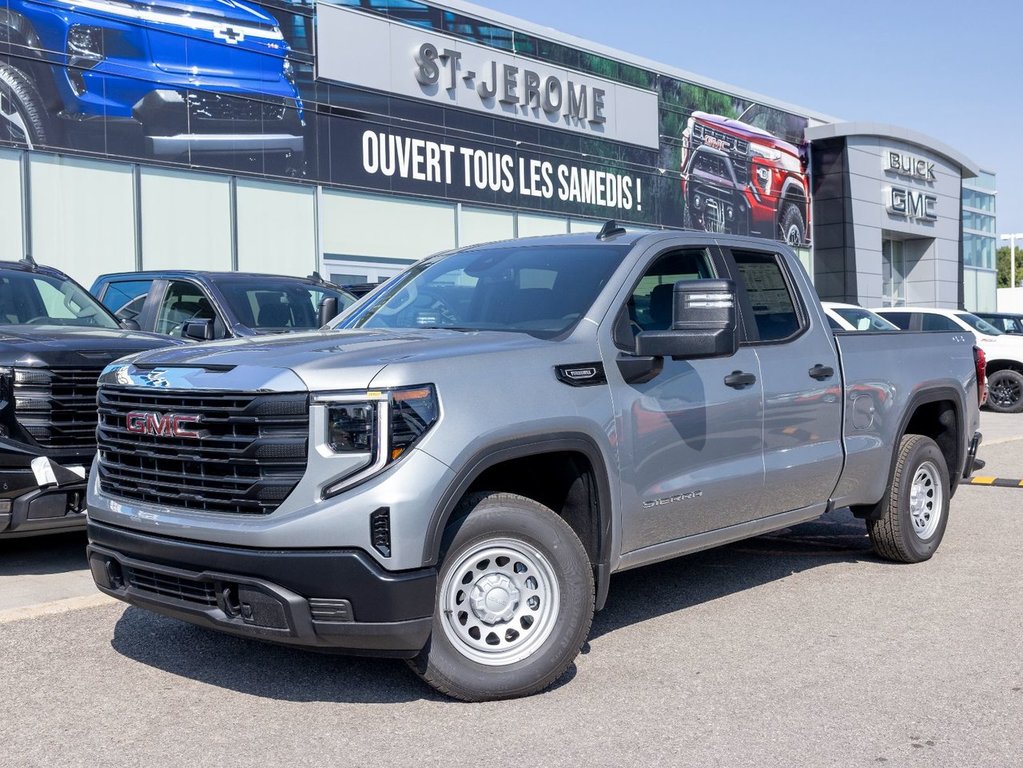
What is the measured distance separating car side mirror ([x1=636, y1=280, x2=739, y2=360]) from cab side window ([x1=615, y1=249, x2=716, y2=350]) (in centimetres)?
15

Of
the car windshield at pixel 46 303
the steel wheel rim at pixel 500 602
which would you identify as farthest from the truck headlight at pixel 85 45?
the steel wheel rim at pixel 500 602

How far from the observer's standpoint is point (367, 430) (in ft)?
13.5

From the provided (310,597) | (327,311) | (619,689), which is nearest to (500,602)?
(619,689)

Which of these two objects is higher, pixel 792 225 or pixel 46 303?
pixel 792 225

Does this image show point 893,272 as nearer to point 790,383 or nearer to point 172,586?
point 790,383

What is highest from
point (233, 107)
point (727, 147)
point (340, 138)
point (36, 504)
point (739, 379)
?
point (727, 147)

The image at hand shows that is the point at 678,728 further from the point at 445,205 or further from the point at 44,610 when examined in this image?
the point at 445,205

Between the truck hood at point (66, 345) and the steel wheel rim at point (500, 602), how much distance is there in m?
2.77

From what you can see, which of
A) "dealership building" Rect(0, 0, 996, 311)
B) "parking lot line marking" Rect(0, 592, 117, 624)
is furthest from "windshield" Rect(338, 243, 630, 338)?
"dealership building" Rect(0, 0, 996, 311)

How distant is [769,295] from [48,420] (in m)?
4.01

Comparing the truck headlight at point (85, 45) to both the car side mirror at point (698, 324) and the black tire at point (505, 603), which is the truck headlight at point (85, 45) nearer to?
the car side mirror at point (698, 324)

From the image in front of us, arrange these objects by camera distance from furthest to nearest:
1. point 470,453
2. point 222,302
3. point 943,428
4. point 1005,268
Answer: point 1005,268 → point 222,302 → point 943,428 → point 470,453

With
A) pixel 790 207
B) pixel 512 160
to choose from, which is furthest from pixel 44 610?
pixel 790 207

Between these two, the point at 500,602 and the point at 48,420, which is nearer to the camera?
the point at 500,602
